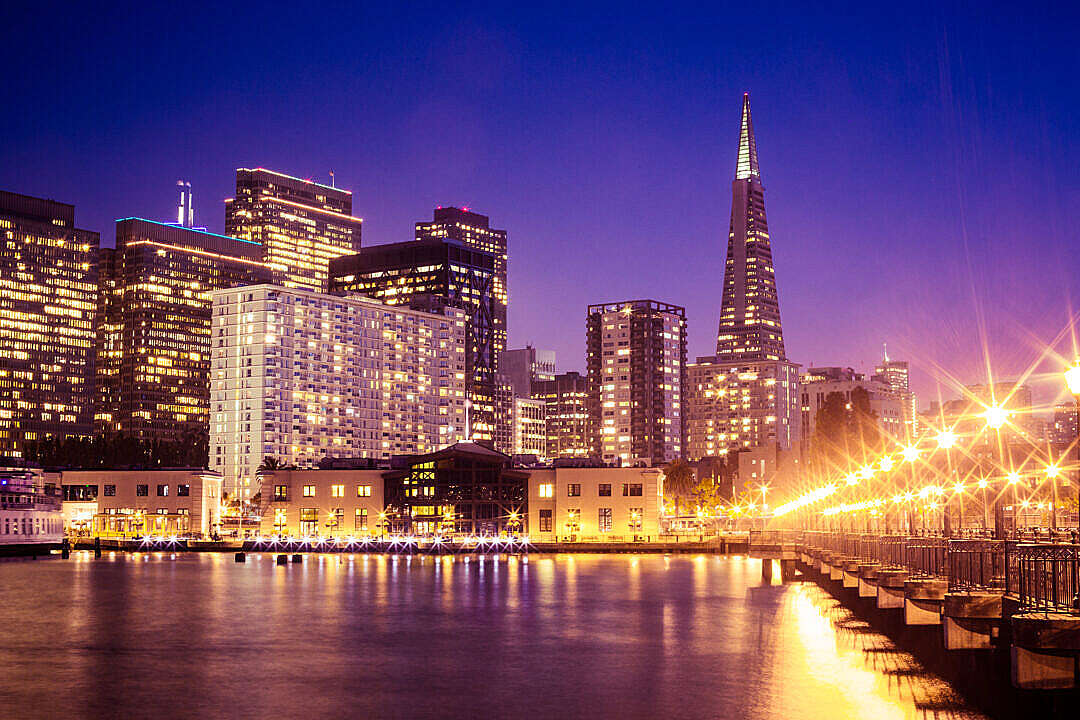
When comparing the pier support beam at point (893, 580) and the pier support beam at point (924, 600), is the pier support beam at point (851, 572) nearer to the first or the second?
the pier support beam at point (893, 580)

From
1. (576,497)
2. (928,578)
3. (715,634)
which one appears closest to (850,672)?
(928,578)

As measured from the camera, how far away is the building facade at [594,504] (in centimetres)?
18575

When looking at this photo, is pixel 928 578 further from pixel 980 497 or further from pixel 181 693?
pixel 980 497

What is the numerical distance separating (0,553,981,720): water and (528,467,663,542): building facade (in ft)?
216

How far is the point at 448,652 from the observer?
64688 mm

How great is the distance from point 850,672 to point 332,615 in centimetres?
4144

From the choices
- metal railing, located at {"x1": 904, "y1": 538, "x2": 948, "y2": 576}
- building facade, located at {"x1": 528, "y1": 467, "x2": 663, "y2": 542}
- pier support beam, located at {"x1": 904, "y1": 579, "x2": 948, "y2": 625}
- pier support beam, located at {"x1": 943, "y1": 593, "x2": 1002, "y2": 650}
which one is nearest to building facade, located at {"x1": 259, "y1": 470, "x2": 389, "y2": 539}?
building facade, located at {"x1": 528, "y1": 467, "x2": 663, "y2": 542}

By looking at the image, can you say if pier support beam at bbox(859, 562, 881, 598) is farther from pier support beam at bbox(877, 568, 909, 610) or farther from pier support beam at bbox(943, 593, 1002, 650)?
pier support beam at bbox(943, 593, 1002, 650)

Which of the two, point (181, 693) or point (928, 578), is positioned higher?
point (928, 578)

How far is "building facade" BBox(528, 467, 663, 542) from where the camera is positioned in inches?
7313

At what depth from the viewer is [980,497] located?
544 ft

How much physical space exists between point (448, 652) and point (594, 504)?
124034mm

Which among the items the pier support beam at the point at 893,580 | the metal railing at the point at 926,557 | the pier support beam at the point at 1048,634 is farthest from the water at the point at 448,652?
the pier support beam at the point at 1048,634

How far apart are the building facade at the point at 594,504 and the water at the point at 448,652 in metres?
65.9
